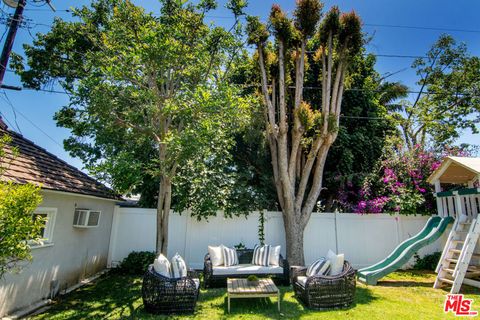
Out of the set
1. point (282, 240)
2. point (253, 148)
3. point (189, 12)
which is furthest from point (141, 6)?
point (282, 240)

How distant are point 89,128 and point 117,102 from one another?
1.04 meters

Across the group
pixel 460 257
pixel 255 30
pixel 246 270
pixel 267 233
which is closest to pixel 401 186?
pixel 460 257

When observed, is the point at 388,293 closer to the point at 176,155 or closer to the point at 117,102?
the point at 176,155

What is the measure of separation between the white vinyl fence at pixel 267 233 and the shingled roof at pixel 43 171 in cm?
144

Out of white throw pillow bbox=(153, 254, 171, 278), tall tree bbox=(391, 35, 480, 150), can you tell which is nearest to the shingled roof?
white throw pillow bbox=(153, 254, 171, 278)

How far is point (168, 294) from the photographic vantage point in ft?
17.0

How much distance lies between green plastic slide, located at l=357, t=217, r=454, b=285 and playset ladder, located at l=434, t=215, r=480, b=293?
409 mm

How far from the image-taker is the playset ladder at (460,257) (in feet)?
21.6

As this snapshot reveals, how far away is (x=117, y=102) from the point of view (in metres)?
7.49

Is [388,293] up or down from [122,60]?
down

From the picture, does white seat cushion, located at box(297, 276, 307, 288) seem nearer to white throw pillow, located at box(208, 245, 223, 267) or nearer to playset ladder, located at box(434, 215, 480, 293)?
white throw pillow, located at box(208, 245, 223, 267)

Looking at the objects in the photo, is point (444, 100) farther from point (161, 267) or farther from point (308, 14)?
point (161, 267)

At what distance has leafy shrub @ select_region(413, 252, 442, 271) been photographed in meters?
9.18

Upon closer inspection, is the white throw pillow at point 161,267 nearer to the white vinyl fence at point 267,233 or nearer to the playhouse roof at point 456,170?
the white vinyl fence at point 267,233
